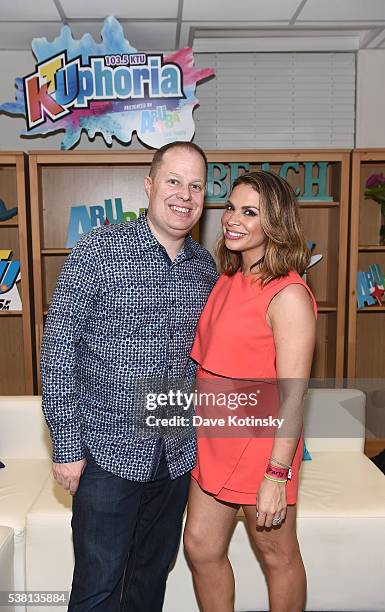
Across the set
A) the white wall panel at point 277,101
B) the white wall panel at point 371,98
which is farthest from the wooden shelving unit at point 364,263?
the white wall panel at point 277,101

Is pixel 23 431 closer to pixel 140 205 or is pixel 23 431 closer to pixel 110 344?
pixel 110 344

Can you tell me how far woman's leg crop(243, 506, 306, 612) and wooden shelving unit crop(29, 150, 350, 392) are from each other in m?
2.28

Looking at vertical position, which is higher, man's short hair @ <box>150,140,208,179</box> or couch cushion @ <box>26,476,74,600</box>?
man's short hair @ <box>150,140,208,179</box>

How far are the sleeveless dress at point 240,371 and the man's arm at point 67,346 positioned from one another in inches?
14.5

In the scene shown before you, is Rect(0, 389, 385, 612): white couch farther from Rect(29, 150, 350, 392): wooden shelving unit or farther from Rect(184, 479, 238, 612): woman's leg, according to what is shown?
Rect(29, 150, 350, 392): wooden shelving unit

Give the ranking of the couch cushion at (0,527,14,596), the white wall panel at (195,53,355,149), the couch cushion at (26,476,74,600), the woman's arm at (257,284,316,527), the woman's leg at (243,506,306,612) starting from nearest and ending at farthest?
the woman's arm at (257,284,316,527) → the woman's leg at (243,506,306,612) → the couch cushion at (0,527,14,596) → the couch cushion at (26,476,74,600) → the white wall panel at (195,53,355,149)

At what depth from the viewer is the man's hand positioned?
1659 millimetres

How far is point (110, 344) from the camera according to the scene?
5.48ft

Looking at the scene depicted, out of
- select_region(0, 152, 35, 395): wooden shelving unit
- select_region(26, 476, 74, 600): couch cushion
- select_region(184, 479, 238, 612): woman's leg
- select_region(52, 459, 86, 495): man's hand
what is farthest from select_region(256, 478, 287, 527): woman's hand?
select_region(0, 152, 35, 395): wooden shelving unit

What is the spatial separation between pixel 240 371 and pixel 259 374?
54 millimetres

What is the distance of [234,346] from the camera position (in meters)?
1.70

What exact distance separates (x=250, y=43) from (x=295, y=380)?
9.99 feet

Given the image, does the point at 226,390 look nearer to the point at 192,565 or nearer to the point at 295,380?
the point at 295,380

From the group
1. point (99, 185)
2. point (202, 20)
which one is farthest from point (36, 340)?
point (202, 20)
